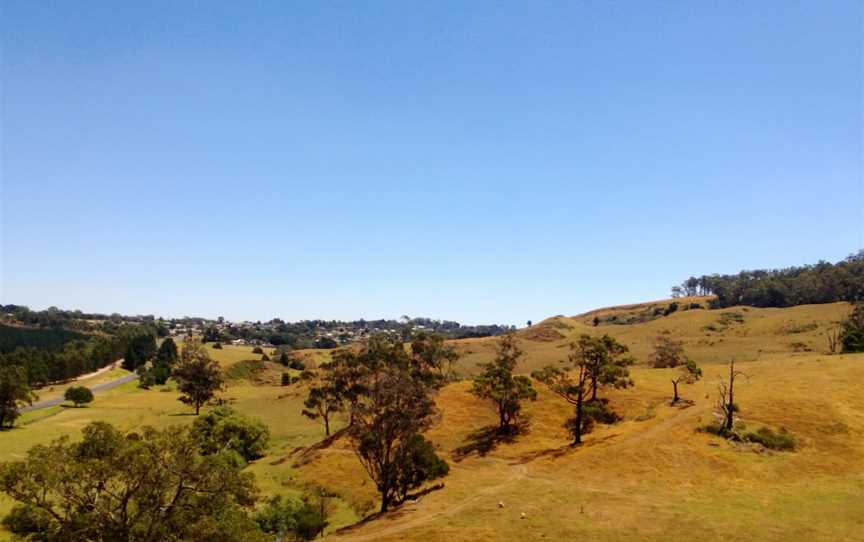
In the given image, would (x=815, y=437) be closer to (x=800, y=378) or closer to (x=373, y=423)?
(x=800, y=378)

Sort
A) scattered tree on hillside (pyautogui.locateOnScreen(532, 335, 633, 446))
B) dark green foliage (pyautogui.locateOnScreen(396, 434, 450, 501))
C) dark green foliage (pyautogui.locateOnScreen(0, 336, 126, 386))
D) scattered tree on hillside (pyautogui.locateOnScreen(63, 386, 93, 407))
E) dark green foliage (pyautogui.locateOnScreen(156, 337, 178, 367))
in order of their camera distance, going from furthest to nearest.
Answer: dark green foliage (pyautogui.locateOnScreen(156, 337, 178, 367)), dark green foliage (pyautogui.locateOnScreen(0, 336, 126, 386)), scattered tree on hillside (pyautogui.locateOnScreen(63, 386, 93, 407)), scattered tree on hillside (pyautogui.locateOnScreen(532, 335, 633, 446)), dark green foliage (pyautogui.locateOnScreen(396, 434, 450, 501))

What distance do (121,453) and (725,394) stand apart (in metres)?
59.1

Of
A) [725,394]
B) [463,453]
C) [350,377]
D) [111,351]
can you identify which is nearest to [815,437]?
[725,394]

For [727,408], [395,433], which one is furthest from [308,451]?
[727,408]

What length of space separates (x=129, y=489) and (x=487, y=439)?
44.0 metres

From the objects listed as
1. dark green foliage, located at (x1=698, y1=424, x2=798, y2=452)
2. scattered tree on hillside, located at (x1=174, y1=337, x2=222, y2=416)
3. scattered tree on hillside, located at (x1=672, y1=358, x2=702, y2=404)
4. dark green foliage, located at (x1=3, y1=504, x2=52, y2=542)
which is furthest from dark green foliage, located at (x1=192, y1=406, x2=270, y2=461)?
dark green foliage, located at (x1=698, y1=424, x2=798, y2=452)

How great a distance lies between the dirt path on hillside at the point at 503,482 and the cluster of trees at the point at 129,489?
12.8 meters

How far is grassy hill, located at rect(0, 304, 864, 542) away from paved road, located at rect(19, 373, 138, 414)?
29736 millimetres

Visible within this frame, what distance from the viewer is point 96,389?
141875 millimetres

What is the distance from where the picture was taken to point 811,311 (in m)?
161

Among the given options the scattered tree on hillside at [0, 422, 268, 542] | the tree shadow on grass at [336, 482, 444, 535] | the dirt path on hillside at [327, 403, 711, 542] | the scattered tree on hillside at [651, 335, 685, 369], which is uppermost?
the scattered tree on hillside at [651, 335, 685, 369]

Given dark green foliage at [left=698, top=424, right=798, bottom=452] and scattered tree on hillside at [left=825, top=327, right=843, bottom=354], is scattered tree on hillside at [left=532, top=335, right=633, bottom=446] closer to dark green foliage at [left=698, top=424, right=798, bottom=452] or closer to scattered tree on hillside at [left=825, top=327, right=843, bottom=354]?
dark green foliage at [left=698, top=424, right=798, bottom=452]

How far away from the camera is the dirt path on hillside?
127 feet

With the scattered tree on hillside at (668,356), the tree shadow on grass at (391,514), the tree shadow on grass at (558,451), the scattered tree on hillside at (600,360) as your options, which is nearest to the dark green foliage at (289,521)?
the tree shadow on grass at (391,514)
